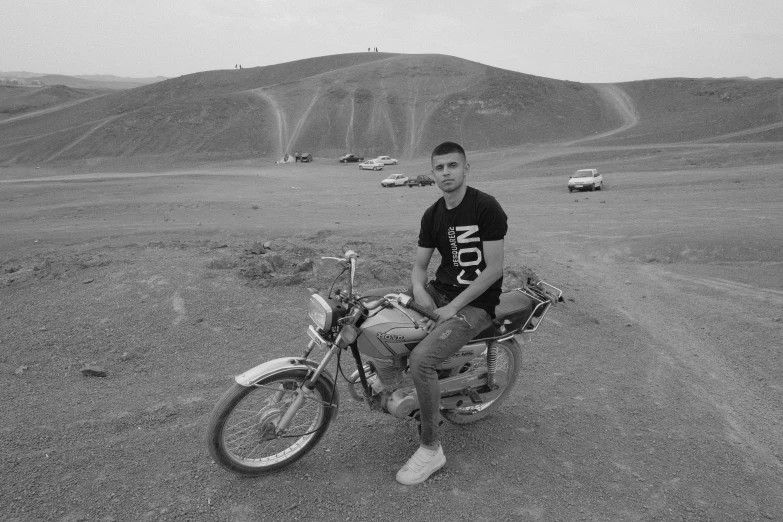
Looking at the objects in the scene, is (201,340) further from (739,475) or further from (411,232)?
(411,232)

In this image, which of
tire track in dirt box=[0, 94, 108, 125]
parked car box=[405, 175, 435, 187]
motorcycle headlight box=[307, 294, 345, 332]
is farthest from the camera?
tire track in dirt box=[0, 94, 108, 125]

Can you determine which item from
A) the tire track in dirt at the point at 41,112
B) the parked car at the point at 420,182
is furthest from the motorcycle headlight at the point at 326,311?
the tire track in dirt at the point at 41,112

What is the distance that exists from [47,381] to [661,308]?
26.8ft

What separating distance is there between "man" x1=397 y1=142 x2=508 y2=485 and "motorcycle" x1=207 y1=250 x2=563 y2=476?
156 mm

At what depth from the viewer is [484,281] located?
3783 mm

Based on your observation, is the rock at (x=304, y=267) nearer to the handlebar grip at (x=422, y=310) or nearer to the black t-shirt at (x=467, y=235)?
the black t-shirt at (x=467, y=235)

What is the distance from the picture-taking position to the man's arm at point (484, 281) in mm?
3762

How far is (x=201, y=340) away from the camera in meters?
6.19

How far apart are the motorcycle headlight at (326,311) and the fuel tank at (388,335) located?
0.72 ft

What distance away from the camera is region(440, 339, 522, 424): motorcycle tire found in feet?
14.4

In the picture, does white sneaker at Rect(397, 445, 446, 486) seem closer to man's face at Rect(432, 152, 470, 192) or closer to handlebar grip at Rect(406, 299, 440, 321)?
handlebar grip at Rect(406, 299, 440, 321)

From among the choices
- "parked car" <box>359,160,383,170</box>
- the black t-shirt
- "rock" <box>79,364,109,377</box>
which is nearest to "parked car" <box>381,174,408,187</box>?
"parked car" <box>359,160,383,170</box>

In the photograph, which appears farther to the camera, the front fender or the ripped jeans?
the ripped jeans

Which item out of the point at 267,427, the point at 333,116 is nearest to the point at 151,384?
the point at 267,427
